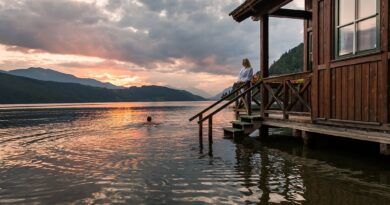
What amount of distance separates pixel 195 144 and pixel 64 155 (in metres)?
5.39

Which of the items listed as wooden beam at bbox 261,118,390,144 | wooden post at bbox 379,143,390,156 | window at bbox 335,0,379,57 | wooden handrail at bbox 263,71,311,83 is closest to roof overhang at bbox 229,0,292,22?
wooden handrail at bbox 263,71,311,83

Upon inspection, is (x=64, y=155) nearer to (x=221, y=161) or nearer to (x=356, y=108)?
(x=221, y=161)

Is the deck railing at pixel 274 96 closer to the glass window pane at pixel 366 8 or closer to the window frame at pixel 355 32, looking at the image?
the window frame at pixel 355 32

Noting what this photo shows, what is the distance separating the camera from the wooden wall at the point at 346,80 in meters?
8.23

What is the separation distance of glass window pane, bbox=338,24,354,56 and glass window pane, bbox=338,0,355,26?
206mm

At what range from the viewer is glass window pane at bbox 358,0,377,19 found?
8.60 metres

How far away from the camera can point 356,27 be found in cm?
915

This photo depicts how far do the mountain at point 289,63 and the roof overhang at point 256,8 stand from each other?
144837 mm

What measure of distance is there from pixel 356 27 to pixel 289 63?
16322cm

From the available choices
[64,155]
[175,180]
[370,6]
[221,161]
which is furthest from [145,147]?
[370,6]

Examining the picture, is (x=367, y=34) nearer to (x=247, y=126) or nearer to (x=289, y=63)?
(x=247, y=126)

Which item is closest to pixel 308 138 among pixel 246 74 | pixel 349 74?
pixel 349 74

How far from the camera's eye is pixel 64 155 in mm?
12102

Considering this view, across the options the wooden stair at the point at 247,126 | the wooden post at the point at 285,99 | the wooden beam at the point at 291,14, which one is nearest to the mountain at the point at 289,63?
the wooden beam at the point at 291,14
